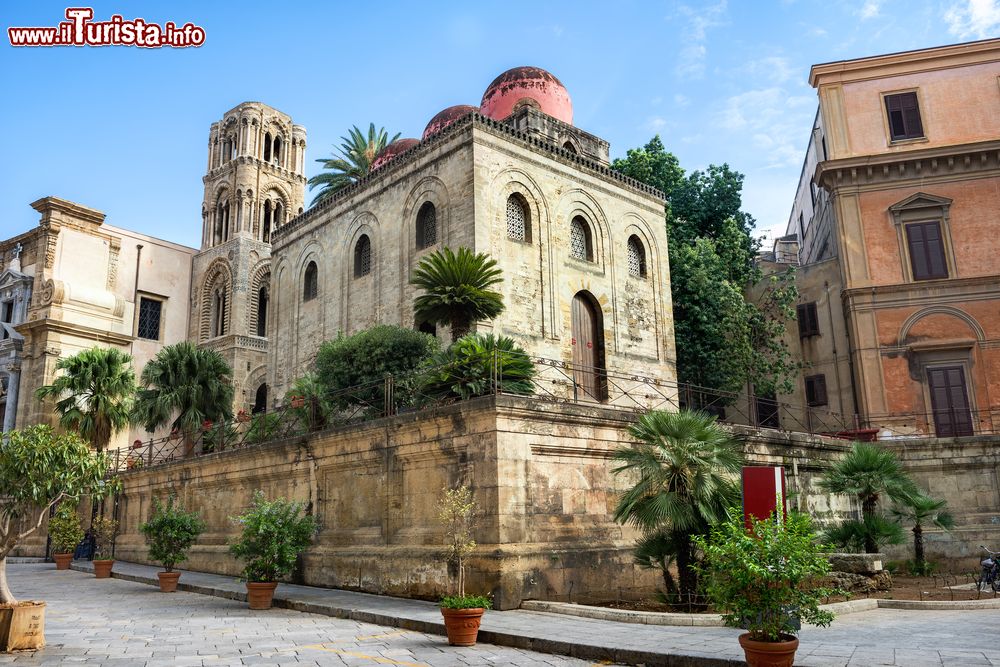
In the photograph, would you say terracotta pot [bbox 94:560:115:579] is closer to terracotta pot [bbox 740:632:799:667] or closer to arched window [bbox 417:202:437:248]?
arched window [bbox 417:202:437:248]

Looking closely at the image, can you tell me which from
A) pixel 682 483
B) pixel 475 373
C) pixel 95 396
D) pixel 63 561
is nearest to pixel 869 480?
pixel 682 483

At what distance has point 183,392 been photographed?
26484 millimetres

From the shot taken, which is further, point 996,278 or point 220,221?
point 220,221

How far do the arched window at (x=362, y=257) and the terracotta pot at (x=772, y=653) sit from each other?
19.3 m

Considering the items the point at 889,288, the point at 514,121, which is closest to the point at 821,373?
the point at 889,288

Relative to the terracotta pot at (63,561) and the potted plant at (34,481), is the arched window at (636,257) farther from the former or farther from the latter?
the terracotta pot at (63,561)

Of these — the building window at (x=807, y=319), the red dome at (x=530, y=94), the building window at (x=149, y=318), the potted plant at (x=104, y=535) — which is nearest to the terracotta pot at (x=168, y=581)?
the potted plant at (x=104, y=535)

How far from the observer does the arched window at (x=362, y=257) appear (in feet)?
Answer: 80.1

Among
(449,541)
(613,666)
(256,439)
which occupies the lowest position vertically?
(613,666)

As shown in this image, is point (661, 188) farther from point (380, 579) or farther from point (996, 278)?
point (380, 579)

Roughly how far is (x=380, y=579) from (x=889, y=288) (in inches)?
757

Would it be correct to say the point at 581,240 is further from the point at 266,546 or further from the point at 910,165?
the point at 266,546

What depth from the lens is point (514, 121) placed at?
25000 mm

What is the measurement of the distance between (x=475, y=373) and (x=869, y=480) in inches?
327
